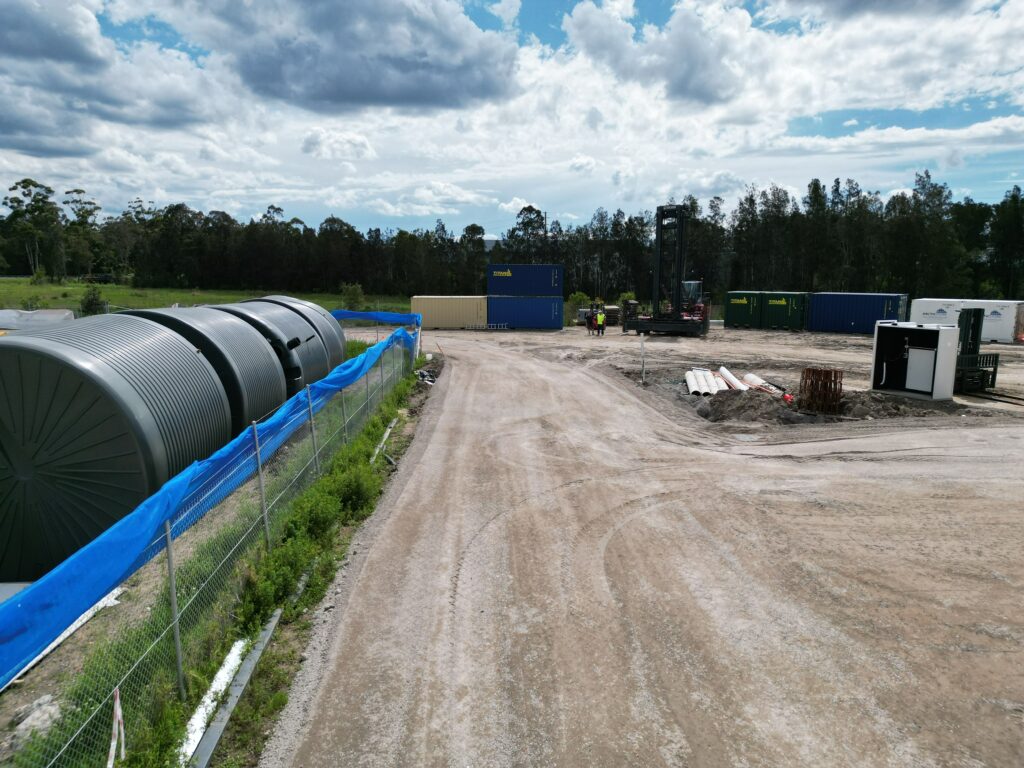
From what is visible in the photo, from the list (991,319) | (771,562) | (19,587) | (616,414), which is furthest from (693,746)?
(991,319)

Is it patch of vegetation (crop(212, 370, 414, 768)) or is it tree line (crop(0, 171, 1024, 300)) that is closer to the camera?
patch of vegetation (crop(212, 370, 414, 768))

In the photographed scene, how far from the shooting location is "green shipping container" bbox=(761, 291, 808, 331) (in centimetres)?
4547

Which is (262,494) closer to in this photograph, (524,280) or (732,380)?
(732,380)

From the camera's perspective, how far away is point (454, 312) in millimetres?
48094

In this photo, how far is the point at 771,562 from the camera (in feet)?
30.9

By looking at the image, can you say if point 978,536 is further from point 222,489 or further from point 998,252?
point 998,252

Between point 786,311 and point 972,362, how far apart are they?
2424 cm

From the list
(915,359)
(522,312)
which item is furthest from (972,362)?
(522,312)

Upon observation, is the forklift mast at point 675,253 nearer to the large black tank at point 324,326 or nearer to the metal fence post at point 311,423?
the large black tank at point 324,326

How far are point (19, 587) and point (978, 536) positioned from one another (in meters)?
13.7

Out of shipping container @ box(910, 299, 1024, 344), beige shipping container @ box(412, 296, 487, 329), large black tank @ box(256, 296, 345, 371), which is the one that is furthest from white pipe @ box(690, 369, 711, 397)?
beige shipping container @ box(412, 296, 487, 329)

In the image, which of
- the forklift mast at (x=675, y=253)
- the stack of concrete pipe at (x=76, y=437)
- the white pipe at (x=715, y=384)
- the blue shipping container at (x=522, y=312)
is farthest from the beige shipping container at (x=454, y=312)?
the stack of concrete pipe at (x=76, y=437)

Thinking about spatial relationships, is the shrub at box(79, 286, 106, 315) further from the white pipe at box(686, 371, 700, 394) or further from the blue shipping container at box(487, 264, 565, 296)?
the white pipe at box(686, 371, 700, 394)

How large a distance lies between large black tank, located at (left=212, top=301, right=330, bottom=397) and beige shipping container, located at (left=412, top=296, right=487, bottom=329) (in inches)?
1115
